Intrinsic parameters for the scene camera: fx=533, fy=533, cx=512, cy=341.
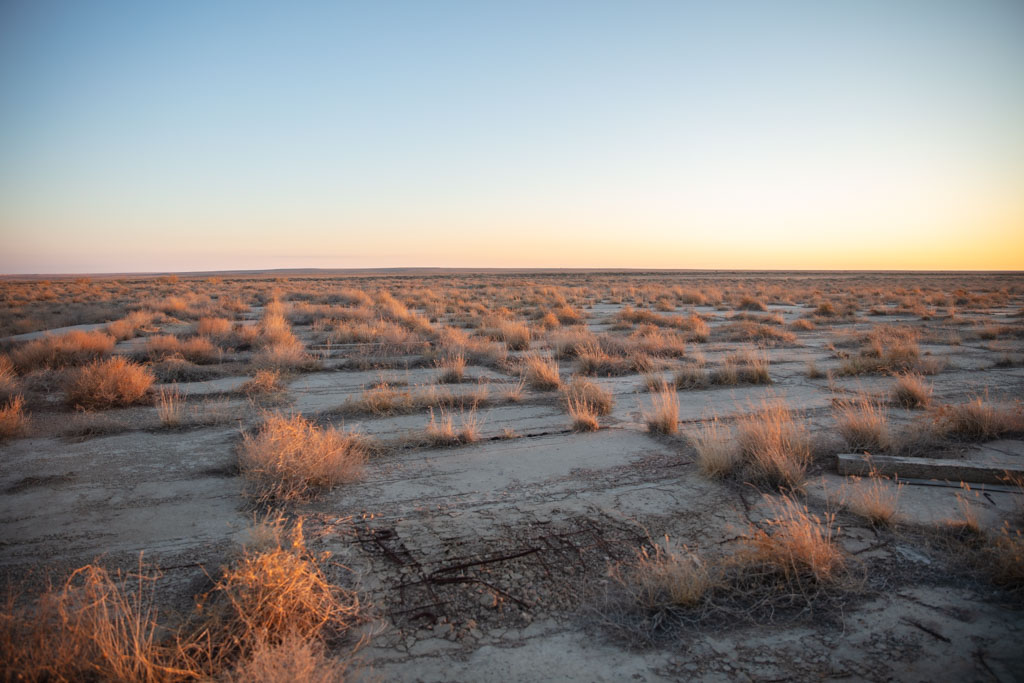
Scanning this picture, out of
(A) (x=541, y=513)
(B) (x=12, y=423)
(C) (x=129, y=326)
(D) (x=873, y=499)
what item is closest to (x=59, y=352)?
(B) (x=12, y=423)

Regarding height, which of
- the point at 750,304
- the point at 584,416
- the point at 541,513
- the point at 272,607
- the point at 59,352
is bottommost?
the point at 541,513

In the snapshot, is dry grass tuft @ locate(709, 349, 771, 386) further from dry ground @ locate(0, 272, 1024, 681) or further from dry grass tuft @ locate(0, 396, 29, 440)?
dry grass tuft @ locate(0, 396, 29, 440)

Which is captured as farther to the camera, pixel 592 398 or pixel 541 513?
pixel 592 398

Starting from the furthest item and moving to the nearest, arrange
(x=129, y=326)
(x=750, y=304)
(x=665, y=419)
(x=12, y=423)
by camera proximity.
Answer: (x=750, y=304) → (x=129, y=326) → (x=665, y=419) → (x=12, y=423)

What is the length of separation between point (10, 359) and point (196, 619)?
9.86 meters

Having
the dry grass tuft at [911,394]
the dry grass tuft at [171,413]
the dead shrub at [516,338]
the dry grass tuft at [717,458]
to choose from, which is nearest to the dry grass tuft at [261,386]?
the dry grass tuft at [171,413]

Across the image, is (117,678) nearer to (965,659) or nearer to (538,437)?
(965,659)

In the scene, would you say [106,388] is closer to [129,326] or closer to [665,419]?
[665,419]

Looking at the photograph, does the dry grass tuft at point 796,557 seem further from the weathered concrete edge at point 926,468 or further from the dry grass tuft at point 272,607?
the dry grass tuft at point 272,607

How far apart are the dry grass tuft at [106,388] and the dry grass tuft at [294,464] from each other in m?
3.63

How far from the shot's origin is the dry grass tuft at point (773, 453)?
454 centimetres

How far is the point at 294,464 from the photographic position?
4438mm

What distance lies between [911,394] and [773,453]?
413 centimetres

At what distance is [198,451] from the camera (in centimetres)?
557
